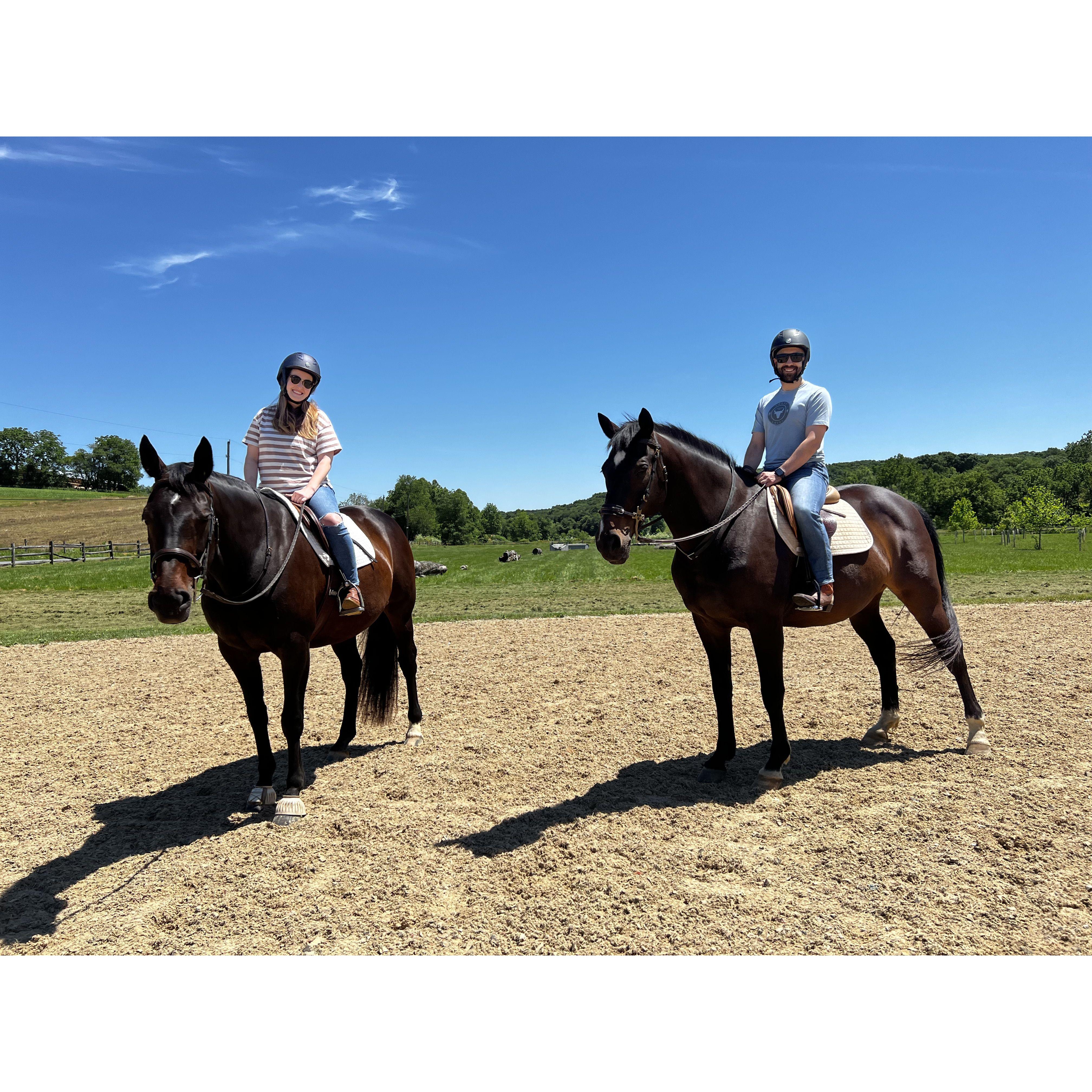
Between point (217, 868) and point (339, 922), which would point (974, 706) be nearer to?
point (339, 922)

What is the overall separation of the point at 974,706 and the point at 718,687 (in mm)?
2268

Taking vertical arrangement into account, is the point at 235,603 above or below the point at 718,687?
above

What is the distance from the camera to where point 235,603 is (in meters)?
4.21

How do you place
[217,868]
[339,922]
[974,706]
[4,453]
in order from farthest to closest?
[4,453], [974,706], [217,868], [339,922]

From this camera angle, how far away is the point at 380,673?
19.9 feet

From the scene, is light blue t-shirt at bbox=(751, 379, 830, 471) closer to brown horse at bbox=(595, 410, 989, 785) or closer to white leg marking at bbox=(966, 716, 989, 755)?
brown horse at bbox=(595, 410, 989, 785)

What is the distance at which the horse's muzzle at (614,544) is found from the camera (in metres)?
4.05

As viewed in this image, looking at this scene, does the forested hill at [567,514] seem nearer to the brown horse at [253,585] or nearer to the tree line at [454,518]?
the tree line at [454,518]

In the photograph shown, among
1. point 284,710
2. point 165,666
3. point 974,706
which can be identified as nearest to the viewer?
point 284,710

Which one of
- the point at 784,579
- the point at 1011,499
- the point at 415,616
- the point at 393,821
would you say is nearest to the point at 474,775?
the point at 393,821

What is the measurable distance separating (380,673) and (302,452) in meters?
2.28

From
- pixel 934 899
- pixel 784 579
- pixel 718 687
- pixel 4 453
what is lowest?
pixel 934 899

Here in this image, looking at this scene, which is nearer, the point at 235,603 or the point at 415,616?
the point at 235,603

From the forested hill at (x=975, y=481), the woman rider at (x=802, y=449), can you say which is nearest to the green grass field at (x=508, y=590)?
the woman rider at (x=802, y=449)
